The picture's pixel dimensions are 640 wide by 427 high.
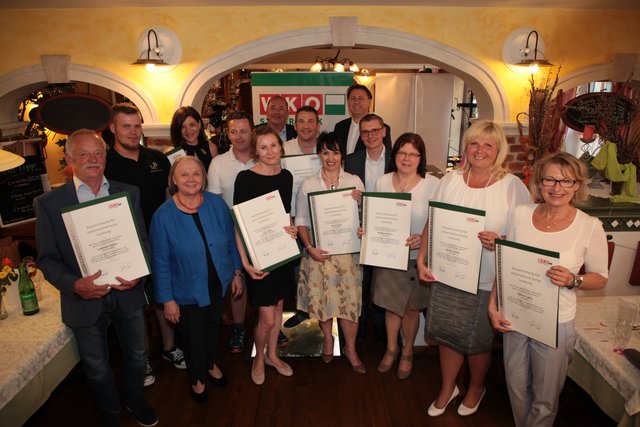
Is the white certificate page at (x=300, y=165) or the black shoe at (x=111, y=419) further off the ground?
the white certificate page at (x=300, y=165)

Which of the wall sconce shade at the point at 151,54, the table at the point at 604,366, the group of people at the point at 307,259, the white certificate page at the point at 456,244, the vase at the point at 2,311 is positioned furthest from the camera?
the wall sconce shade at the point at 151,54

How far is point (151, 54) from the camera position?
376 cm

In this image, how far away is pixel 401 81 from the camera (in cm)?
702

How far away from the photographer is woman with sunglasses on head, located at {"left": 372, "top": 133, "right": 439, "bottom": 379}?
245 cm

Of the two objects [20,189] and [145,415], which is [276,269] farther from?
[20,189]

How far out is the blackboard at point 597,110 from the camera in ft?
10.5

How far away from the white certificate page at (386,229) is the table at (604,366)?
0.96 m

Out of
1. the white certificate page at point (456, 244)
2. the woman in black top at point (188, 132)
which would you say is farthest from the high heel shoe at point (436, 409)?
the woman in black top at point (188, 132)

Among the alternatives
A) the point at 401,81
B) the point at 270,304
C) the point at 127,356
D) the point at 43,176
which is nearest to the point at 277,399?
the point at 270,304

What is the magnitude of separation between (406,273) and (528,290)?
90cm

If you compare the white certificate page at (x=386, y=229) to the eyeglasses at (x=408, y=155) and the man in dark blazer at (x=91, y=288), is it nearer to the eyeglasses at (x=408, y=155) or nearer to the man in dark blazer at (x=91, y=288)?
the eyeglasses at (x=408, y=155)

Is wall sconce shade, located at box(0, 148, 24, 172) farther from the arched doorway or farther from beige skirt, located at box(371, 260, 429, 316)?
beige skirt, located at box(371, 260, 429, 316)

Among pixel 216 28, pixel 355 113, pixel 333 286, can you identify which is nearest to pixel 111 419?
pixel 333 286

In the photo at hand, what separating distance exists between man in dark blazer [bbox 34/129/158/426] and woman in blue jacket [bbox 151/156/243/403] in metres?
0.13
